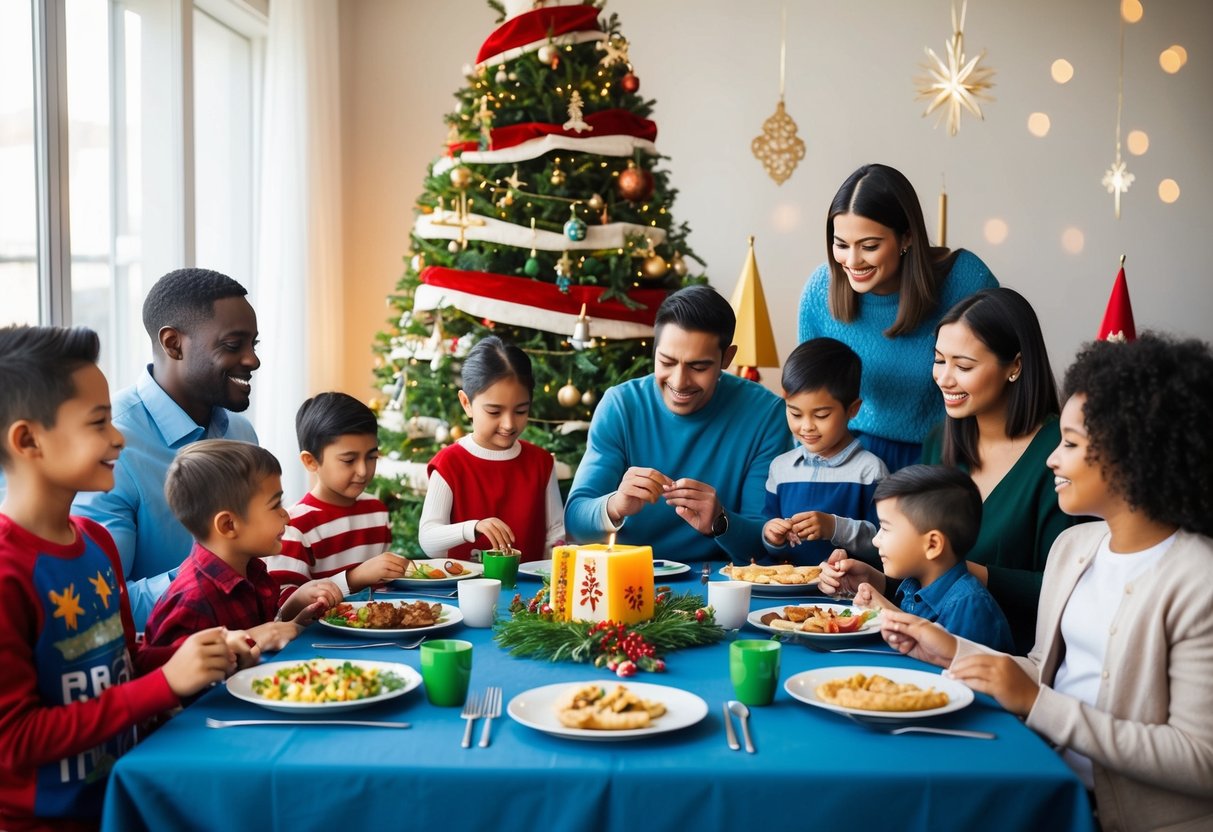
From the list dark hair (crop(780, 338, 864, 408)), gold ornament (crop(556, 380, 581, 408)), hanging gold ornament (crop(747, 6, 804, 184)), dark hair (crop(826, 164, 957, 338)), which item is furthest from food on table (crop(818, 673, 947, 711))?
hanging gold ornament (crop(747, 6, 804, 184))

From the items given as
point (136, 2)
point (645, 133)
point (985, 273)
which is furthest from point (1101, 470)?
point (136, 2)

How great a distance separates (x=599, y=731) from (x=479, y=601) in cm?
64

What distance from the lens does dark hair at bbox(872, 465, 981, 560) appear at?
203cm

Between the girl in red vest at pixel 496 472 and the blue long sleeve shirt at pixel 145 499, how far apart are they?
2.44 feet

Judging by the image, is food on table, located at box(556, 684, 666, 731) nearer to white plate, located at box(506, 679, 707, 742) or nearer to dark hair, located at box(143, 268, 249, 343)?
white plate, located at box(506, 679, 707, 742)

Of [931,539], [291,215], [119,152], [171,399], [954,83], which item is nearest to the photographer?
[931,539]

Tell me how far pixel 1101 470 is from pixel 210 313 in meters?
1.85

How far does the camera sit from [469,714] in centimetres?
143

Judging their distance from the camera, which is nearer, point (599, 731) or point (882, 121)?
point (599, 731)

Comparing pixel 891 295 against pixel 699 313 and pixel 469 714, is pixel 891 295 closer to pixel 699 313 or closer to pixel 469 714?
pixel 699 313

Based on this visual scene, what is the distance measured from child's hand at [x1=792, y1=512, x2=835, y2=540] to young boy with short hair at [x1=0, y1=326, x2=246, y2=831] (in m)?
1.27

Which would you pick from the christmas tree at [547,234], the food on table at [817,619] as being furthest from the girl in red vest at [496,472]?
the food on table at [817,619]

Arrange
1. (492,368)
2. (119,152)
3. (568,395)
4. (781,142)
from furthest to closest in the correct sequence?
(781,142) < (119,152) < (568,395) < (492,368)

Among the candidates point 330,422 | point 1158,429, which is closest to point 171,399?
point 330,422
